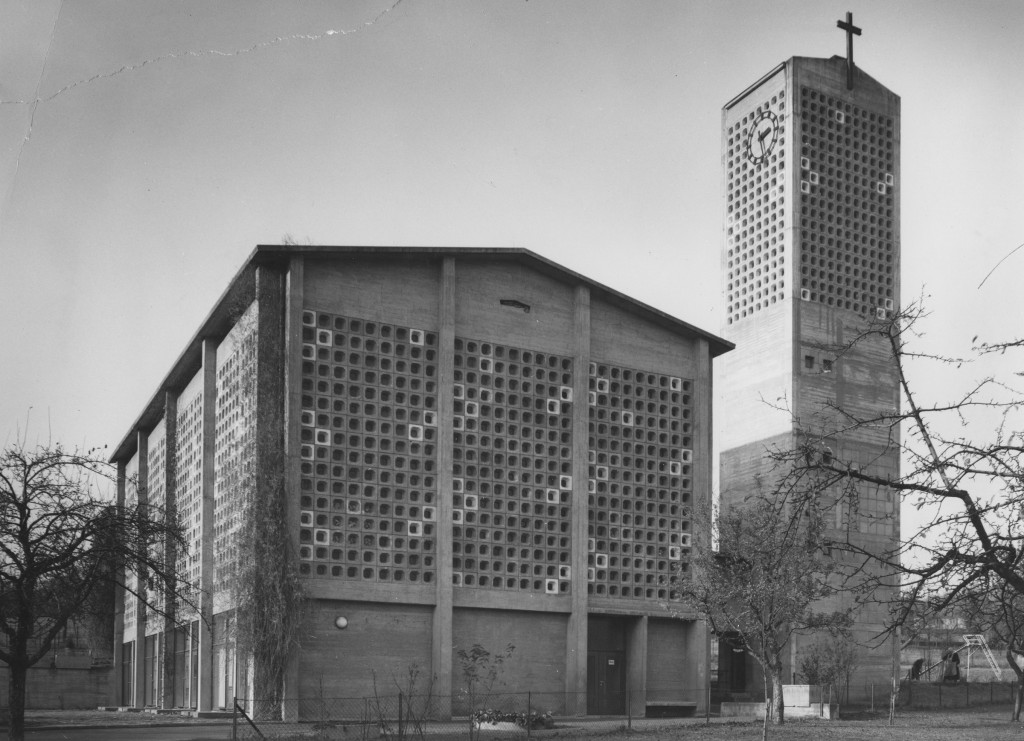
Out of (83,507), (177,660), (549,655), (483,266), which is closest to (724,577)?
(549,655)

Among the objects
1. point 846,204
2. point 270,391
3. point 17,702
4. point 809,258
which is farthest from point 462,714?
point 846,204

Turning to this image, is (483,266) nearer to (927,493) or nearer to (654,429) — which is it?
(654,429)

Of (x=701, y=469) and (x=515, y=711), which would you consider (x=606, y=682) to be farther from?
(x=701, y=469)

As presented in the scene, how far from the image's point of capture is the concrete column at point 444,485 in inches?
1601

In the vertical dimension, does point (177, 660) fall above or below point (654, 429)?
below

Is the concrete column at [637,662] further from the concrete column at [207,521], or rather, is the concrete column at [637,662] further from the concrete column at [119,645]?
the concrete column at [119,645]

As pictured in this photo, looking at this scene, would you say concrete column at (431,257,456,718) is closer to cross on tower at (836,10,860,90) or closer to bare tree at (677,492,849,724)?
bare tree at (677,492,849,724)

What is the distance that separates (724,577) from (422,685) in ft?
35.4

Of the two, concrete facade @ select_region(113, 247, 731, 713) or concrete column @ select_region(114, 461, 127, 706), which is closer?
concrete facade @ select_region(113, 247, 731, 713)

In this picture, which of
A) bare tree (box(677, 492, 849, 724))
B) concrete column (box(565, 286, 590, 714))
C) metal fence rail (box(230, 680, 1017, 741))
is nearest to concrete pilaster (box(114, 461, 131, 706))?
metal fence rail (box(230, 680, 1017, 741))

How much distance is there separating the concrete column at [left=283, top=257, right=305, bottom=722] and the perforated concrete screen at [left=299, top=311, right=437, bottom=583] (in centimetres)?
35

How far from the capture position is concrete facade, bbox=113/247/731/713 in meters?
40.4

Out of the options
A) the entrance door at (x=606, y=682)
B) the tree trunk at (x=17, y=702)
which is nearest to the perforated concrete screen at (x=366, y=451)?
the entrance door at (x=606, y=682)

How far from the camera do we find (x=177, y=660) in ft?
171
